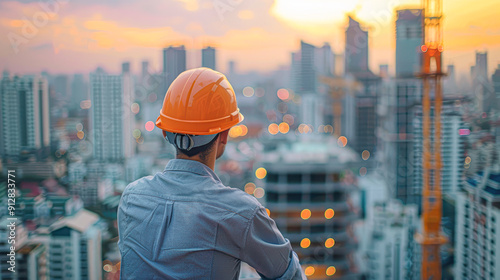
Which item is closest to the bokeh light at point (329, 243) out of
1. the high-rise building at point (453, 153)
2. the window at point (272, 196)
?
the window at point (272, 196)

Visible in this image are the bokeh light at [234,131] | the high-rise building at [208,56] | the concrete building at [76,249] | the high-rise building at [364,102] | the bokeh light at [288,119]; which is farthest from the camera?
the high-rise building at [364,102]

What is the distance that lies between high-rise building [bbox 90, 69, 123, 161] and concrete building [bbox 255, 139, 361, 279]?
10.7ft

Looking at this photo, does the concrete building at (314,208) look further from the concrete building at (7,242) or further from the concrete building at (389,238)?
the concrete building at (7,242)

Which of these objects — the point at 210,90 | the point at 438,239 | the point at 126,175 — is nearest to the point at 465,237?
the point at 210,90

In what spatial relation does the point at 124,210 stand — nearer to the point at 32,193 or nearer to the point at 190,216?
the point at 190,216

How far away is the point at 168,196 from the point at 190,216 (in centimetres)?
4

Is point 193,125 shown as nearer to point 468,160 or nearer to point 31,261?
point 468,160

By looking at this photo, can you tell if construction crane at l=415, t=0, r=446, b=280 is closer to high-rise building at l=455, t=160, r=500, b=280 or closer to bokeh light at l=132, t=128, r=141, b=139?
high-rise building at l=455, t=160, r=500, b=280

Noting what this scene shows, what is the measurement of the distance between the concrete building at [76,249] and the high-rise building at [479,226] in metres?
1.92

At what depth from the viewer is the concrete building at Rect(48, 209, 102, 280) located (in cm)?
238

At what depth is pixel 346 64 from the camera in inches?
759

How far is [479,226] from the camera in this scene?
1.89 metres

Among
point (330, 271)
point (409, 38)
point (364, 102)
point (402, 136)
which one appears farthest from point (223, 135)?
point (364, 102)

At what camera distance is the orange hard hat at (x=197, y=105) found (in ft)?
1.82
